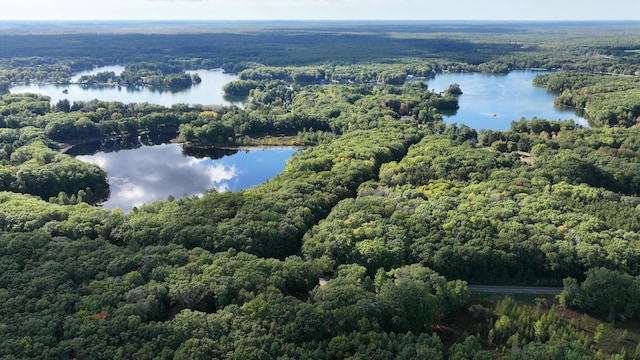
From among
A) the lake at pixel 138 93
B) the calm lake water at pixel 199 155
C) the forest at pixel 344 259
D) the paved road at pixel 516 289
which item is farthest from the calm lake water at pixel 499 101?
the paved road at pixel 516 289

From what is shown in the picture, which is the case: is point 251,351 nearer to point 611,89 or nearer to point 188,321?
point 188,321

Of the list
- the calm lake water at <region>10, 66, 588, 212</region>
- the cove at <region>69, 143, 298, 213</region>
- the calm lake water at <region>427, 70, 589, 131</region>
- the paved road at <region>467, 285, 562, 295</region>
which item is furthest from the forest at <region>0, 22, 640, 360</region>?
the calm lake water at <region>427, 70, 589, 131</region>

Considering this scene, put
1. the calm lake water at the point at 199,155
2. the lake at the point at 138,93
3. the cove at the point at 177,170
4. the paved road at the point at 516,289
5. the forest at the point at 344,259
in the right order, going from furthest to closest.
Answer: the lake at the point at 138,93 < the calm lake water at the point at 199,155 < the cove at the point at 177,170 < the paved road at the point at 516,289 < the forest at the point at 344,259

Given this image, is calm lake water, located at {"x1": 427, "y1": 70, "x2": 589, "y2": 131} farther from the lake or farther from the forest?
the lake

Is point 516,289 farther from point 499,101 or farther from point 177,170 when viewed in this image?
point 499,101

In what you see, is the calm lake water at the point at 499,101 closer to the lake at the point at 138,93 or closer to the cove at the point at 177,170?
the cove at the point at 177,170
